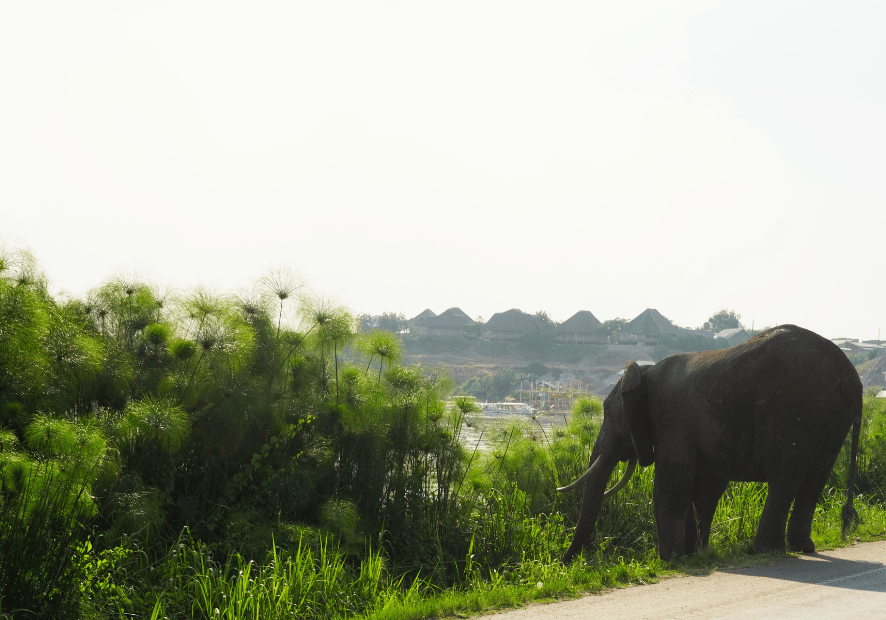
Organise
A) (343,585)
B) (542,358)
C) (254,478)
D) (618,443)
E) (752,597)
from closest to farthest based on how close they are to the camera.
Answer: (752,597), (343,585), (254,478), (618,443), (542,358)

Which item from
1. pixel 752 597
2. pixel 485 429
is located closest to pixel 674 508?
pixel 752 597

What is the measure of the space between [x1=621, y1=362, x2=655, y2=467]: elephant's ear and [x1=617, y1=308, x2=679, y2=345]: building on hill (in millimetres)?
98418

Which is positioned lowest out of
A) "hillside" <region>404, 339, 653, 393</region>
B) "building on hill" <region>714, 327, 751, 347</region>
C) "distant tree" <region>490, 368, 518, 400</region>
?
"distant tree" <region>490, 368, 518, 400</region>

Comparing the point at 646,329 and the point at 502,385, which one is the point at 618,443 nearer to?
the point at 502,385

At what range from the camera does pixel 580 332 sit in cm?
11881

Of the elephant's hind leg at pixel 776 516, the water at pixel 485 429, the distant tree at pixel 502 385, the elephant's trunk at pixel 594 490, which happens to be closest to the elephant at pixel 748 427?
the elephant's hind leg at pixel 776 516

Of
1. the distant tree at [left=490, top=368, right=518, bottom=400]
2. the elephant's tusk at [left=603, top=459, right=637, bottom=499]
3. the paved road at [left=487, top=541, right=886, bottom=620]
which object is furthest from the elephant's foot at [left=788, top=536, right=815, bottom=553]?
the distant tree at [left=490, top=368, right=518, bottom=400]

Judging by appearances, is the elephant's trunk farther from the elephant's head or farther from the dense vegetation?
the dense vegetation

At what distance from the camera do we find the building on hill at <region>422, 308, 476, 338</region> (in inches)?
4274

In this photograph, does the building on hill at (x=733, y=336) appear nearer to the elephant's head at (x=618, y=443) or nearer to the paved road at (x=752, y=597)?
the elephant's head at (x=618, y=443)

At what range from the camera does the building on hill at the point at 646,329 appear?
10650cm

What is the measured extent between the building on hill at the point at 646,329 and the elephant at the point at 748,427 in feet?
323

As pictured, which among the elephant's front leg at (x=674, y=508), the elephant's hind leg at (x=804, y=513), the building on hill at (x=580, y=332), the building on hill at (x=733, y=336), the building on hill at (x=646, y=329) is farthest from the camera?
the building on hill at (x=580, y=332)

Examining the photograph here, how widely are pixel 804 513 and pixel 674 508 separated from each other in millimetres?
1097
